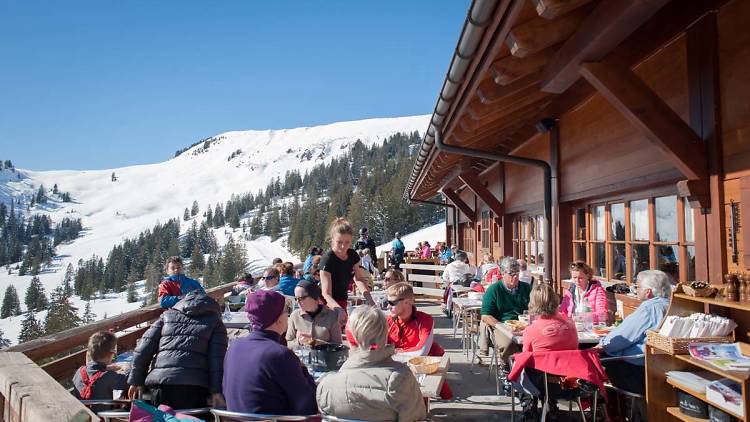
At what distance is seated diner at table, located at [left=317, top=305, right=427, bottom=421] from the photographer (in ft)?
7.42

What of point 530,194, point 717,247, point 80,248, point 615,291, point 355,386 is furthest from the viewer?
point 80,248

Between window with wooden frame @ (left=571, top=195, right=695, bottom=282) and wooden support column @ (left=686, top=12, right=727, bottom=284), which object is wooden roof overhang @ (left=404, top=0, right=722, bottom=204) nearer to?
wooden support column @ (left=686, top=12, right=727, bottom=284)

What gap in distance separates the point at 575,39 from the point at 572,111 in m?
2.97

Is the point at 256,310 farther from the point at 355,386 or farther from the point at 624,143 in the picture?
the point at 624,143

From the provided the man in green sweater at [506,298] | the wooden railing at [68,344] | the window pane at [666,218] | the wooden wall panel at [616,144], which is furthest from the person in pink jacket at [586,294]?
the wooden railing at [68,344]

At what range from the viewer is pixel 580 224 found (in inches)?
262

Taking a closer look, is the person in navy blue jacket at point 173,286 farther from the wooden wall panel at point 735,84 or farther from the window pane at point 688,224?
the wooden wall panel at point 735,84

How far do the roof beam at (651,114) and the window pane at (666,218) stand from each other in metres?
0.92

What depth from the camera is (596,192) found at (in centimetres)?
566

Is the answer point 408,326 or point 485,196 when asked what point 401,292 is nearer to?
point 408,326

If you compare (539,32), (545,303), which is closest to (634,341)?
(545,303)

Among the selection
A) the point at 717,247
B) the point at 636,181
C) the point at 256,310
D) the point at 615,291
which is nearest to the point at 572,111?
the point at 636,181

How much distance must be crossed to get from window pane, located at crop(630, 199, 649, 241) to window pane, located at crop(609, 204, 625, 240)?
20 cm

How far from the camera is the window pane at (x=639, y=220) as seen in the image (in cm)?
502
